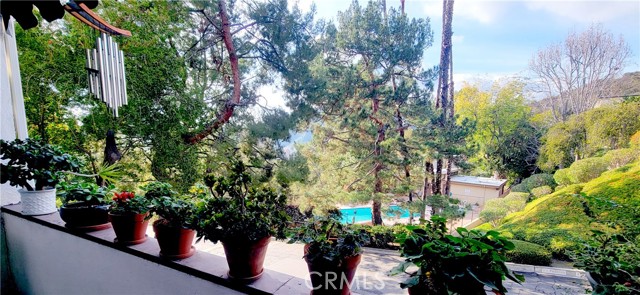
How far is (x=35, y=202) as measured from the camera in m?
1.53

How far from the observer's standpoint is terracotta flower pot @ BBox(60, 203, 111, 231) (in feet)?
4.33

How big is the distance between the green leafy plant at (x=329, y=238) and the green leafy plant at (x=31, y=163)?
1.51 metres

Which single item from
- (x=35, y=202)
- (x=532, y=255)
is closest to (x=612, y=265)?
(x=35, y=202)

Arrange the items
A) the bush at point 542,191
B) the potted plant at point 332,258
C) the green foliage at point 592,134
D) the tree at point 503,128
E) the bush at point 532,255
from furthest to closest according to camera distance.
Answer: the tree at point 503,128 → the bush at point 542,191 → the green foliage at point 592,134 → the bush at point 532,255 → the potted plant at point 332,258

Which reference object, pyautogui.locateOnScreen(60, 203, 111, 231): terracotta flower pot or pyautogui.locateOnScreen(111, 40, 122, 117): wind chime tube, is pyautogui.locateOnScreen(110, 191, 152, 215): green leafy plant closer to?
pyautogui.locateOnScreen(60, 203, 111, 231): terracotta flower pot

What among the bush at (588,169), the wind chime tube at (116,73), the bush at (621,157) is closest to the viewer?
the wind chime tube at (116,73)

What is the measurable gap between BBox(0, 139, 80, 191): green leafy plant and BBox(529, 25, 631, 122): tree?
9.60 metres

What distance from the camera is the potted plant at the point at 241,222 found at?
2.78 feet

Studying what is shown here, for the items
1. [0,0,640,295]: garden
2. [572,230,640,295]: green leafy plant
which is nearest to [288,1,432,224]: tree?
[0,0,640,295]: garden

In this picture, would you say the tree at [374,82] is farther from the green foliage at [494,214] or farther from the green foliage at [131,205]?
the green foliage at [131,205]

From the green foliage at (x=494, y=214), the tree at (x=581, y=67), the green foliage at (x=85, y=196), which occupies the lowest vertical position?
the green foliage at (x=494, y=214)

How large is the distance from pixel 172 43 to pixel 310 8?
2.35m

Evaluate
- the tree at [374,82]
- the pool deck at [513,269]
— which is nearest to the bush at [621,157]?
the tree at [374,82]

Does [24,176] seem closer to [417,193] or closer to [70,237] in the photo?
[70,237]
